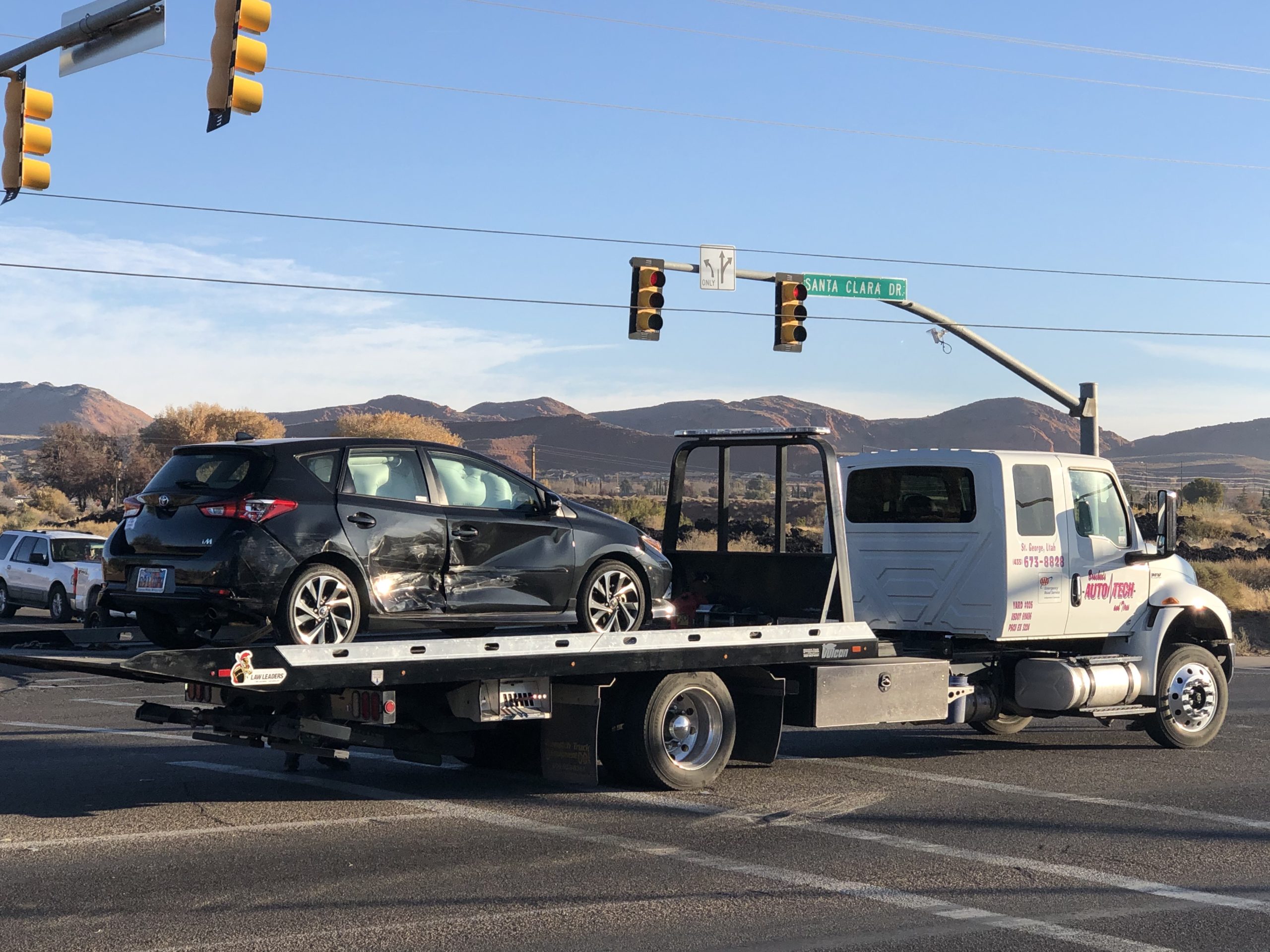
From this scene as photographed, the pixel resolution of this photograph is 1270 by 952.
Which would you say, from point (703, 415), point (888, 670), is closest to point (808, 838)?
point (888, 670)

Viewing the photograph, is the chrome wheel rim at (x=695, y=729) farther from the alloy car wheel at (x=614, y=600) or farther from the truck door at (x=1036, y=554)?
the truck door at (x=1036, y=554)

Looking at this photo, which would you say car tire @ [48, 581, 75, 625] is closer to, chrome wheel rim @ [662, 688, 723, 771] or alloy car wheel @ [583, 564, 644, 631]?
alloy car wheel @ [583, 564, 644, 631]

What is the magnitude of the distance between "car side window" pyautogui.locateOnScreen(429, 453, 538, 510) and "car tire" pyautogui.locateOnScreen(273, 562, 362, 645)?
3.62 feet

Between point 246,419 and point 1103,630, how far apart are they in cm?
6791

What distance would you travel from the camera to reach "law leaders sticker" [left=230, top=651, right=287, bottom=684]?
7730mm

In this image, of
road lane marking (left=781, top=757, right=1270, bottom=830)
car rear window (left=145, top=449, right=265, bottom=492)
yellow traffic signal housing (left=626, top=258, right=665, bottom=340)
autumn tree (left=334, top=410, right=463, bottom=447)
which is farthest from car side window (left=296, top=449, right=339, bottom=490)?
autumn tree (left=334, top=410, right=463, bottom=447)

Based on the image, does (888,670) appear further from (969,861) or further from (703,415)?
(703,415)

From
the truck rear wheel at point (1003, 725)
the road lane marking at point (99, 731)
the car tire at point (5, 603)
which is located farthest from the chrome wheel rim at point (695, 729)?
the car tire at point (5, 603)

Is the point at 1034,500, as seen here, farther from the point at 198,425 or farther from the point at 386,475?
the point at 198,425

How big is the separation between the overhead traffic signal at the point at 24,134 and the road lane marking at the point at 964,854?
9.33 m

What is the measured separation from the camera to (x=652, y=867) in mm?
7543

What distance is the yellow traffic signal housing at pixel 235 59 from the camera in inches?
485

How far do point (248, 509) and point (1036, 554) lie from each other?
6457 millimetres

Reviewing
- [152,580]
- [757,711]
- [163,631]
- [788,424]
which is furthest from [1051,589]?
[788,424]
